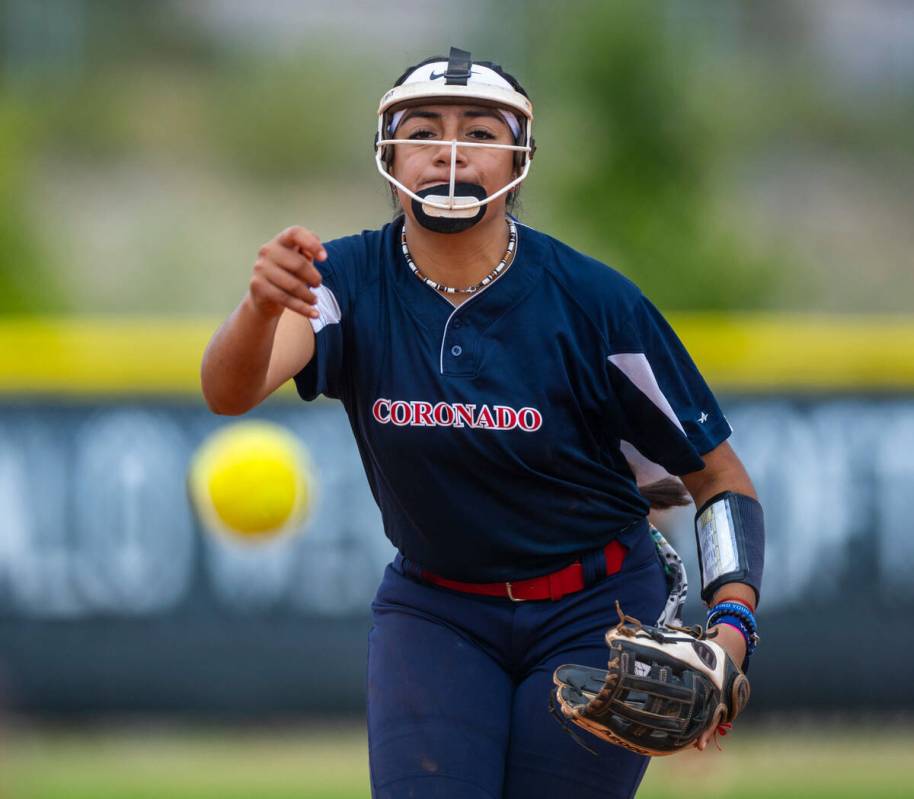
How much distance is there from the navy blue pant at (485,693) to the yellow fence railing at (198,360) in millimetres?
4407

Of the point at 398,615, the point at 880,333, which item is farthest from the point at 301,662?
the point at 398,615

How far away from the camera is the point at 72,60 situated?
24.1 meters

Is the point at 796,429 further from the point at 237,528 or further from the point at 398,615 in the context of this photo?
the point at 398,615

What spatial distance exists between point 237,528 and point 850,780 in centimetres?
303

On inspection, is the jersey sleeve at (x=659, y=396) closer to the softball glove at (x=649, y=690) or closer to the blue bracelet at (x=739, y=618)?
the blue bracelet at (x=739, y=618)

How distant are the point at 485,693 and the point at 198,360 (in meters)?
Answer: 4.63

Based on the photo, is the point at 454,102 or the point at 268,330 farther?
the point at 454,102

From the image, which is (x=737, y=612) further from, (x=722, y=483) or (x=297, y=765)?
(x=297, y=765)

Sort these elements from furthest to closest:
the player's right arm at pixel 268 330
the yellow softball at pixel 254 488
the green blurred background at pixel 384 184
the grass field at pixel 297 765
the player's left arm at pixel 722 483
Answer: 1. the green blurred background at pixel 384 184
2. the grass field at pixel 297 765
3. the yellow softball at pixel 254 488
4. the player's left arm at pixel 722 483
5. the player's right arm at pixel 268 330

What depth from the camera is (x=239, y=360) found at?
299 centimetres

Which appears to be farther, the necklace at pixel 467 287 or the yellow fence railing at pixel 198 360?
the yellow fence railing at pixel 198 360

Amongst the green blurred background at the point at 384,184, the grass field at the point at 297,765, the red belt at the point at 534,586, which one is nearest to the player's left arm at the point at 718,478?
the red belt at the point at 534,586

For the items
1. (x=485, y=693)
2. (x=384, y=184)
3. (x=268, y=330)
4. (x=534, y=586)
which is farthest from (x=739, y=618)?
(x=384, y=184)

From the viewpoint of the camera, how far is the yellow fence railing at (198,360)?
759 cm
